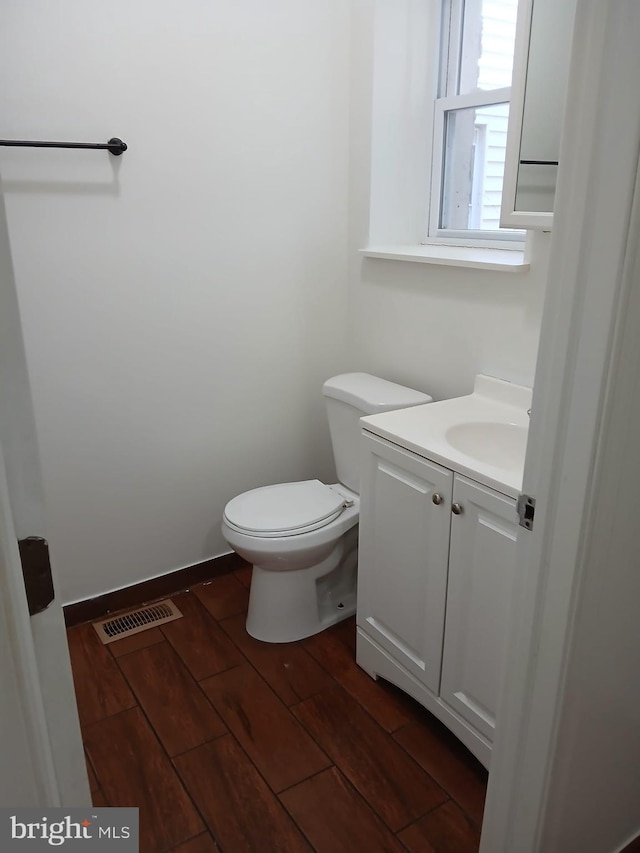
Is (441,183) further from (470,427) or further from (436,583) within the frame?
(436,583)

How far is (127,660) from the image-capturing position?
6.89 ft

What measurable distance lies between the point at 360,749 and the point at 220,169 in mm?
1790

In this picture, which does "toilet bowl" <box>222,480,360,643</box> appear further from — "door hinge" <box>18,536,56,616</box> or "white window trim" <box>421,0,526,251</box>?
"door hinge" <box>18,536,56,616</box>

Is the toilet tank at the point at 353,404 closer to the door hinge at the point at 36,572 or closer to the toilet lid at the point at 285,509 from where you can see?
the toilet lid at the point at 285,509

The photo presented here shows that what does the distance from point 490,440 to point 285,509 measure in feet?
2.27

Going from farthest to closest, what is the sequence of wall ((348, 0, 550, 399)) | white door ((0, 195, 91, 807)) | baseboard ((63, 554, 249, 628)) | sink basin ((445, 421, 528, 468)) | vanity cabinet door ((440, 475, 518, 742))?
baseboard ((63, 554, 249, 628)) < wall ((348, 0, 550, 399)) < sink basin ((445, 421, 528, 468)) < vanity cabinet door ((440, 475, 518, 742)) < white door ((0, 195, 91, 807))

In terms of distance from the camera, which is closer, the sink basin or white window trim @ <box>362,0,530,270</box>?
the sink basin

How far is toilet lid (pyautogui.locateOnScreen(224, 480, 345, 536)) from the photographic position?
2.04 m

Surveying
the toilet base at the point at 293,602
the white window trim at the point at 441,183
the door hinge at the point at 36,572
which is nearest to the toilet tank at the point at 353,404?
the toilet base at the point at 293,602

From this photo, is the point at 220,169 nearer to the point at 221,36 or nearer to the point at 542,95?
the point at 221,36

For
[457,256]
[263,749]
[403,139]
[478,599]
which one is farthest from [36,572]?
[403,139]

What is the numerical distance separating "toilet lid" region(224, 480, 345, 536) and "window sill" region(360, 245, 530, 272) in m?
0.82

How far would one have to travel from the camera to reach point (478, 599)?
1579mm

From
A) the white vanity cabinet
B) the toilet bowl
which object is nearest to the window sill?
the white vanity cabinet
